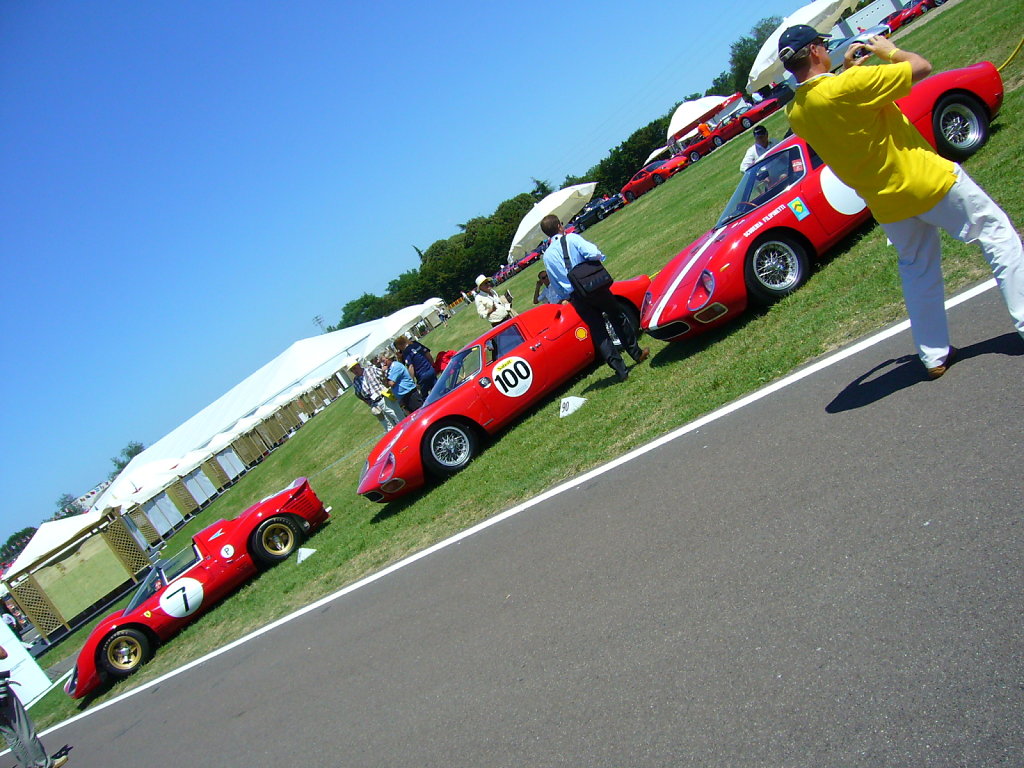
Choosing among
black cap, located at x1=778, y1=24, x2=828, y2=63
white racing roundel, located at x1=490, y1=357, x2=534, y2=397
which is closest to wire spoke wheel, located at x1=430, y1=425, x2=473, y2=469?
white racing roundel, located at x1=490, y1=357, x2=534, y2=397

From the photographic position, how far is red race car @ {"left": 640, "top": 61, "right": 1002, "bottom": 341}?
7516mm

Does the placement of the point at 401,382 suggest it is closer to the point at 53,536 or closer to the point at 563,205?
the point at 53,536

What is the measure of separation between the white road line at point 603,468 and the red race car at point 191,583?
1.34 meters

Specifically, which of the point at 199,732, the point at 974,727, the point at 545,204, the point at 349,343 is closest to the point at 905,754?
the point at 974,727

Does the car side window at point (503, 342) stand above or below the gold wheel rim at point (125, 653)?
above

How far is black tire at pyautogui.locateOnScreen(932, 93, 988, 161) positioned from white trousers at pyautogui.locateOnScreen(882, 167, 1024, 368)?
4495mm

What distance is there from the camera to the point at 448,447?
971 cm

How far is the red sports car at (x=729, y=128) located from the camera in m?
34.1

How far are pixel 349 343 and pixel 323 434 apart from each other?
1855 centimetres

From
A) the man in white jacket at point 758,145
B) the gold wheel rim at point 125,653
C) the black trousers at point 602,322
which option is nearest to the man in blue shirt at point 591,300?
the black trousers at point 602,322

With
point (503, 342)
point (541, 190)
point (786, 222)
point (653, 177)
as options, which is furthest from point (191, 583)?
point (541, 190)

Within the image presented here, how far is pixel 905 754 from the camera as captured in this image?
2.30 metres

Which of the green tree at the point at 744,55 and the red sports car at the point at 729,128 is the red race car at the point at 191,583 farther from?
Answer: the green tree at the point at 744,55

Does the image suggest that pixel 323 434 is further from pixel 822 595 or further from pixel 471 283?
pixel 471 283
